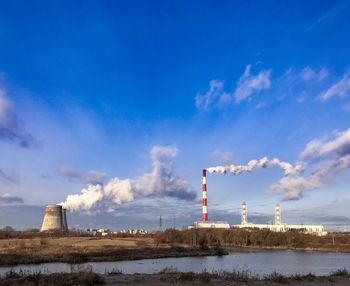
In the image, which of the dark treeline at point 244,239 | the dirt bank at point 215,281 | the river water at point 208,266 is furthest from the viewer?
the dark treeline at point 244,239

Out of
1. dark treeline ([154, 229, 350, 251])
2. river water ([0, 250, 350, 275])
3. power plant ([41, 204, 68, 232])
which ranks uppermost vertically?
power plant ([41, 204, 68, 232])

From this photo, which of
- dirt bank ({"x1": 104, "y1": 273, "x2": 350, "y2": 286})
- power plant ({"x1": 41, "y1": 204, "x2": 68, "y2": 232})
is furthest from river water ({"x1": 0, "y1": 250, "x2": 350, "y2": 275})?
power plant ({"x1": 41, "y1": 204, "x2": 68, "y2": 232})

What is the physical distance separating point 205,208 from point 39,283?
13674cm

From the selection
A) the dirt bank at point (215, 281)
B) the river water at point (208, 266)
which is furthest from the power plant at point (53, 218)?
the dirt bank at point (215, 281)

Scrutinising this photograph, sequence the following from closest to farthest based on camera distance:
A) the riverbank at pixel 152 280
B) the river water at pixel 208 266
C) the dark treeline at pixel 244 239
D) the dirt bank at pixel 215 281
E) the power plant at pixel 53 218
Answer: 1. the riverbank at pixel 152 280
2. the dirt bank at pixel 215 281
3. the river water at pixel 208 266
4. the dark treeline at pixel 244 239
5. the power plant at pixel 53 218

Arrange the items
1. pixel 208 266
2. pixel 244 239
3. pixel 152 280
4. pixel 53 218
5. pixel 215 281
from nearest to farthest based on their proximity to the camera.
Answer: pixel 215 281
pixel 152 280
pixel 208 266
pixel 53 218
pixel 244 239

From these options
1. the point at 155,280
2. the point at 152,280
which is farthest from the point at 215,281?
the point at 152,280

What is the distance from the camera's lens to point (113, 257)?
72.0 meters

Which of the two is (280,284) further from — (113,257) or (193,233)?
(193,233)

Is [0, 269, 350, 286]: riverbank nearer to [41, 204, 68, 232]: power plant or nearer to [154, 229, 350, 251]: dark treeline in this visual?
[154, 229, 350, 251]: dark treeline

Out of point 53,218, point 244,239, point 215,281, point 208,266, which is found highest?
point 53,218

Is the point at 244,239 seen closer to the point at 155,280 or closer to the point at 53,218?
the point at 53,218

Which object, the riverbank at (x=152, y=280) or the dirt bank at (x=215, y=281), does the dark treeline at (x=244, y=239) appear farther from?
the riverbank at (x=152, y=280)

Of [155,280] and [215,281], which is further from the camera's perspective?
[155,280]
